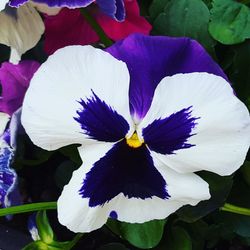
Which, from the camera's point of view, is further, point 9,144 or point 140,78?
point 9,144

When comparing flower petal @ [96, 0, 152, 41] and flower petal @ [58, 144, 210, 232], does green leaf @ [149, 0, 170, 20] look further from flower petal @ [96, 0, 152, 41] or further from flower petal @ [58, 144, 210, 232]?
flower petal @ [58, 144, 210, 232]

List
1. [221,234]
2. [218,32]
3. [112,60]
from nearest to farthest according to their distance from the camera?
[112,60] < [218,32] < [221,234]

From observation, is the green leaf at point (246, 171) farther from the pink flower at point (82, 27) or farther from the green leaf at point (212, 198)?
the pink flower at point (82, 27)

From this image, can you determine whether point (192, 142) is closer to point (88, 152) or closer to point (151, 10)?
point (88, 152)

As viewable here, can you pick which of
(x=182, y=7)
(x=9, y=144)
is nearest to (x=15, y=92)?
(x=9, y=144)

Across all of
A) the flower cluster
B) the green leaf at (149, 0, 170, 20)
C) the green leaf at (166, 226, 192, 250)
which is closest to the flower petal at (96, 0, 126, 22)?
the flower cluster

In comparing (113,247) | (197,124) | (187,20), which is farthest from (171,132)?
(113,247)

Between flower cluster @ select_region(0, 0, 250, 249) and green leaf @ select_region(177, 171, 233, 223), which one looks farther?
green leaf @ select_region(177, 171, 233, 223)

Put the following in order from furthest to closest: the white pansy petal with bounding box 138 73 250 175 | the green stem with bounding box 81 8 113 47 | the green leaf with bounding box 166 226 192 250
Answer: the green leaf with bounding box 166 226 192 250, the green stem with bounding box 81 8 113 47, the white pansy petal with bounding box 138 73 250 175
